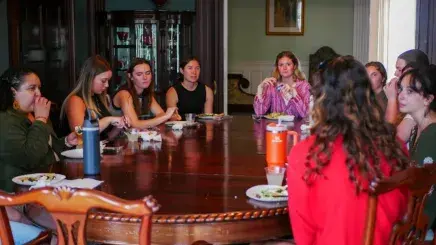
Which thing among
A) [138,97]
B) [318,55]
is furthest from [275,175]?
[318,55]

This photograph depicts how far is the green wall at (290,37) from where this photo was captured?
361 inches

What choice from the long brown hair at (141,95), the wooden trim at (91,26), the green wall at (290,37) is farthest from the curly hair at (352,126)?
the green wall at (290,37)

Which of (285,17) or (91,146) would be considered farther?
(285,17)

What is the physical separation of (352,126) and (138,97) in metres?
2.71

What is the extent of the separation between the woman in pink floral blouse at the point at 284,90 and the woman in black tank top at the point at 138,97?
0.79m

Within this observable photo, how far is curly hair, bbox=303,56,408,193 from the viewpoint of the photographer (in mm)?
1681

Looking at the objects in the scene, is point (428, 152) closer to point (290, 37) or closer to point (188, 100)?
point (188, 100)

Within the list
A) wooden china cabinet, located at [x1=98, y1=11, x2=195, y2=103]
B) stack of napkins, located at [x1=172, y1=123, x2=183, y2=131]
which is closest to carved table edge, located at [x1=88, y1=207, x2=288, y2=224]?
stack of napkins, located at [x1=172, y1=123, x2=183, y2=131]

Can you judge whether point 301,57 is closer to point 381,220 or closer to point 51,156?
point 51,156

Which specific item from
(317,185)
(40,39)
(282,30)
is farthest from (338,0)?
(317,185)

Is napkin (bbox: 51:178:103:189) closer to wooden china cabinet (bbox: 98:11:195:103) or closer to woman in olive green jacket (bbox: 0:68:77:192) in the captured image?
woman in olive green jacket (bbox: 0:68:77:192)

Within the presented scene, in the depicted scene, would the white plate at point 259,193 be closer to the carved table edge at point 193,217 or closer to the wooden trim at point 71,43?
the carved table edge at point 193,217

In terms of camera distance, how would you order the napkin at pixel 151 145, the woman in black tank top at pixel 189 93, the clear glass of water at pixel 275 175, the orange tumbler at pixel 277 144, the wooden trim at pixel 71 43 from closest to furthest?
the clear glass of water at pixel 275 175 < the orange tumbler at pixel 277 144 < the napkin at pixel 151 145 < the woman in black tank top at pixel 189 93 < the wooden trim at pixel 71 43

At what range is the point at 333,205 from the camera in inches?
66.7
